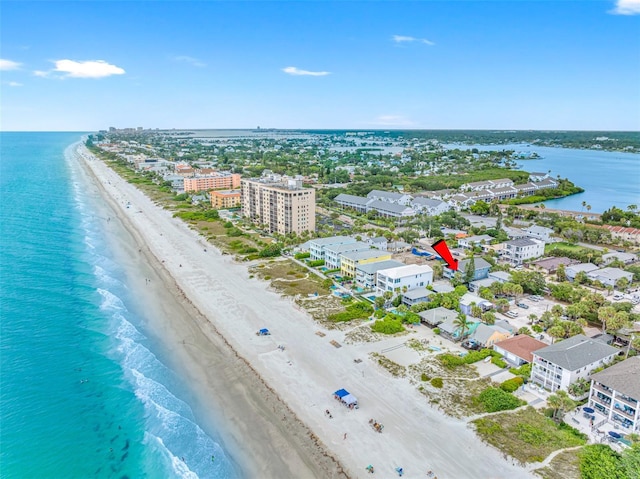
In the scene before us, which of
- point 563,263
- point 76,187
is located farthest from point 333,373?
point 76,187

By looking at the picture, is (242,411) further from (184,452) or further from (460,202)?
(460,202)

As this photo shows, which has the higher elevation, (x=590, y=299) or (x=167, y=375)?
(x=590, y=299)

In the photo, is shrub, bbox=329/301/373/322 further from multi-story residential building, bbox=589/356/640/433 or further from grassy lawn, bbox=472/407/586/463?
multi-story residential building, bbox=589/356/640/433

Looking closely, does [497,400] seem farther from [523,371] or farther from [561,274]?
[561,274]

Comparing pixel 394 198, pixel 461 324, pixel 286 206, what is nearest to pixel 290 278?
pixel 286 206

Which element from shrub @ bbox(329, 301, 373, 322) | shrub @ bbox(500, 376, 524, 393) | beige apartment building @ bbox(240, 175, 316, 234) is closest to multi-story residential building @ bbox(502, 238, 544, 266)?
shrub @ bbox(329, 301, 373, 322)

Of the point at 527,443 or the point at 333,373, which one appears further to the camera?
the point at 333,373
